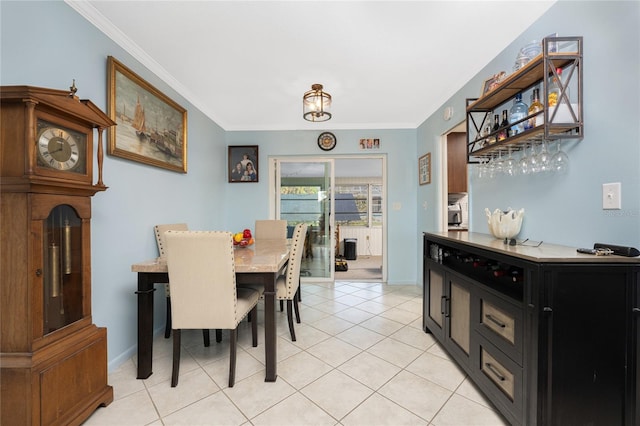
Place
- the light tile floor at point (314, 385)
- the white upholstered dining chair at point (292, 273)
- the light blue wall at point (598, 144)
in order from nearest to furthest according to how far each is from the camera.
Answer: the light blue wall at point (598, 144) → the light tile floor at point (314, 385) → the white upholstered dining chair at point (292, 273)

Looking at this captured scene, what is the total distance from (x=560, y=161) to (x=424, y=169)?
7.00 ft

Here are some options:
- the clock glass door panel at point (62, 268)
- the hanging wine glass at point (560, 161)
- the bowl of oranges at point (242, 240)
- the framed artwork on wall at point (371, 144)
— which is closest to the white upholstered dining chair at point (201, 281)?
the clock glass door panel at point (62, 268)

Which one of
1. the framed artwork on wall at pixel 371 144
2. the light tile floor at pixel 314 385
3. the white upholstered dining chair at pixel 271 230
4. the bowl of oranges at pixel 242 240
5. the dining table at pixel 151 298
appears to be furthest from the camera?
the framed artwork on wall at pixel 371 144

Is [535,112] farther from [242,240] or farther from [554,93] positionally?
[242,240]

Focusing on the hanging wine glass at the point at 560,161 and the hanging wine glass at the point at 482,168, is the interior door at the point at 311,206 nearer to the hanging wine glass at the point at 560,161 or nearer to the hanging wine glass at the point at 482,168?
the hanging wine glass at the point at 482,168

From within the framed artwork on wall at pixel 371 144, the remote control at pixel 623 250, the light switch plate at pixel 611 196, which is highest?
the framed artwork on wall at pixel 371 144

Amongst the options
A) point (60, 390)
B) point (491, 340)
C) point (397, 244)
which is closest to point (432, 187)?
point (397, 244)

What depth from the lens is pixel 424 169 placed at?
143 inches

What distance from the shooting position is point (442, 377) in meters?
1.75

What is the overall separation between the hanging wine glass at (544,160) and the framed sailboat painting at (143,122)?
2770 millimetres

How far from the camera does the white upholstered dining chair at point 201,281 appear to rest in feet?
5.08

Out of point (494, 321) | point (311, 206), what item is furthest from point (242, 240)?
point (494, 321)

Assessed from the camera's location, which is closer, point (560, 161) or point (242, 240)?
point (560, 161)

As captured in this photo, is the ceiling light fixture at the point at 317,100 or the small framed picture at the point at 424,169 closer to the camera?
the ceiling light fixture at the point at 317,100
